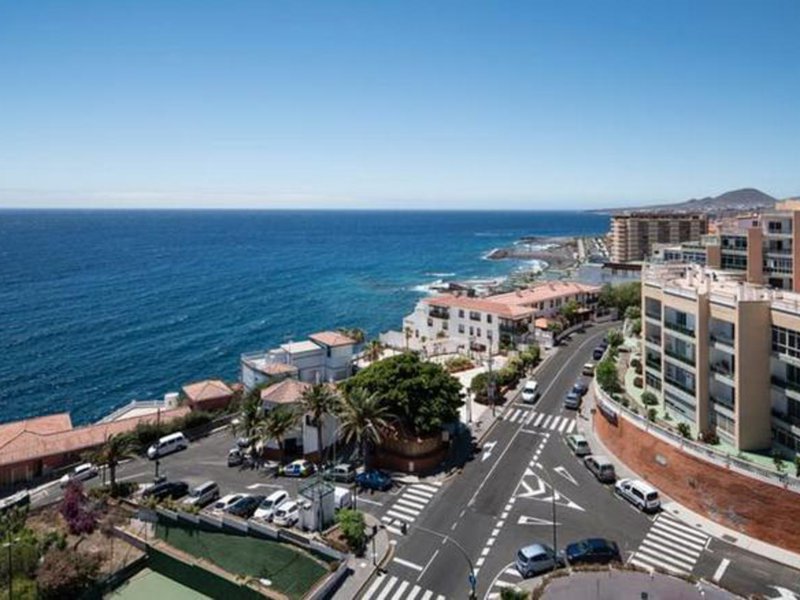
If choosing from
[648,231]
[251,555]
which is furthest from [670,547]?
[648,231]

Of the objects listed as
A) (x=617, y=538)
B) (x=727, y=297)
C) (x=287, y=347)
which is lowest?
(x=617, y=538)

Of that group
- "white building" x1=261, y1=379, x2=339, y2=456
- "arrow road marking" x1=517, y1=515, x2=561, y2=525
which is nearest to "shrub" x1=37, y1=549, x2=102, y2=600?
"white building" x1=261, y1=379, x2=339, y2=456

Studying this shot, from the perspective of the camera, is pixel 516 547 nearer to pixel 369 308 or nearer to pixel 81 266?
pixel 369 308

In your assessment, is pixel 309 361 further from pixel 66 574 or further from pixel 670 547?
pixel 670 547

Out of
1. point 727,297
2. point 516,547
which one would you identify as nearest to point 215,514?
point 516,547

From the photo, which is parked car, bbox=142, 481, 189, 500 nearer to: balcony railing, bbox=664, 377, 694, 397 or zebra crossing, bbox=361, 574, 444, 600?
zebra crossing, bbox=361, 574, 444, 600

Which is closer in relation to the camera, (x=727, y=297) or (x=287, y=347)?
(x=727, y=297)
